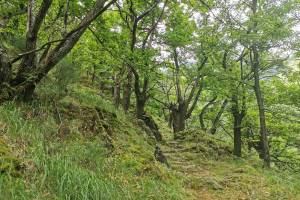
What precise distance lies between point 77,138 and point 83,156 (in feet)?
3.15

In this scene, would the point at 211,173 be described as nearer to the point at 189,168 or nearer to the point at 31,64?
the point at 189,168

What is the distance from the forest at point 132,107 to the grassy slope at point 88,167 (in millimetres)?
22

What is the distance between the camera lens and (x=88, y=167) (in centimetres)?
464

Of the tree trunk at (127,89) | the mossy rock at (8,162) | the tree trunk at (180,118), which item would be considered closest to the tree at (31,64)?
the mossy rock at (8,162)

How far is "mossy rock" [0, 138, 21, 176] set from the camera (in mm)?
3404

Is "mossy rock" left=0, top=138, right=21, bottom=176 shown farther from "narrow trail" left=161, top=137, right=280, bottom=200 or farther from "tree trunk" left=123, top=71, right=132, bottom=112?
"tree trunk" left=123, top=71, right=132, bottom=112

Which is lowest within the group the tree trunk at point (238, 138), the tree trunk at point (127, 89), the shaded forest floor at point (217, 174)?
the shaded forest floor at point (217, 174)

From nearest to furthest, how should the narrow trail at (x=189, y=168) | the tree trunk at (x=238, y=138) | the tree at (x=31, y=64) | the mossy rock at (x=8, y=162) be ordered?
1. the mossy rock at (x=8, y=162)
2. the tree at (x=31, y=64)
3. the narrow trail at (x=189, y=168)
4. the tree trunk at (x=238, y=138)

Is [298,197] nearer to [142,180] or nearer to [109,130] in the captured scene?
[142,180]

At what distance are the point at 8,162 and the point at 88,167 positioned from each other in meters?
1.34

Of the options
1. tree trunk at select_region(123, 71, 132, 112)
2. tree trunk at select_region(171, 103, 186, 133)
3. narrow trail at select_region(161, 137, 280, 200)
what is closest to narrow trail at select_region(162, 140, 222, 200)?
narrow trail at select_region(161, 137, 280, 200)

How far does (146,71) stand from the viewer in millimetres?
9344

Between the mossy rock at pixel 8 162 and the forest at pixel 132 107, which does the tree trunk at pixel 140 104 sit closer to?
the forest at pixel 132 107

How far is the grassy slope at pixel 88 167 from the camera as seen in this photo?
3.58 metres
